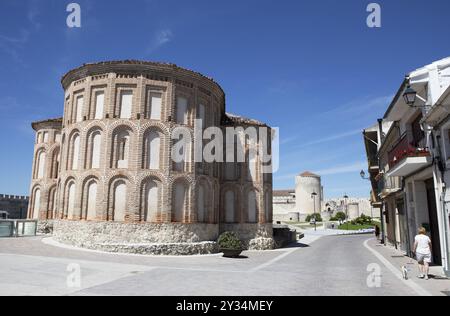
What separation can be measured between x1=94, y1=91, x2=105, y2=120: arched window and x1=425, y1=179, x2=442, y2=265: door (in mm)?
18860

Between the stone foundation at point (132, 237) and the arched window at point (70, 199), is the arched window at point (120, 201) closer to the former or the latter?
the stone foundation at point (132, 237)

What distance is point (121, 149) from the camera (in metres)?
22.0

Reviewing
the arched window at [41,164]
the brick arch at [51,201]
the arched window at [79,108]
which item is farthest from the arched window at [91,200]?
the arched window at [41,164]

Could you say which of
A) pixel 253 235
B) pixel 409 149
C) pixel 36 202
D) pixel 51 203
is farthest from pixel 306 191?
pixel 409 149

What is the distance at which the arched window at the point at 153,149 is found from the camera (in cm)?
2202

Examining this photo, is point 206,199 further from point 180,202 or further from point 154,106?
point 154,106

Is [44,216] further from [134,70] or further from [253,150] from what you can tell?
[253,150]

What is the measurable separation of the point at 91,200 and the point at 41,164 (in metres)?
13.3

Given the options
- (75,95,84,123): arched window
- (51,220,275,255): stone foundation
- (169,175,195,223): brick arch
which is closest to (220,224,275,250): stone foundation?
(51,220,275,255): stone foundation

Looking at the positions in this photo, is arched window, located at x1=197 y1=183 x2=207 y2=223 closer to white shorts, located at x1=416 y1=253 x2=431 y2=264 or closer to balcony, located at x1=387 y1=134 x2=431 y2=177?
balcony, located at x1=387 y1=134 x2=431 y2=177

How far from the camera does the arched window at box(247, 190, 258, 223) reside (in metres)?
27.6
